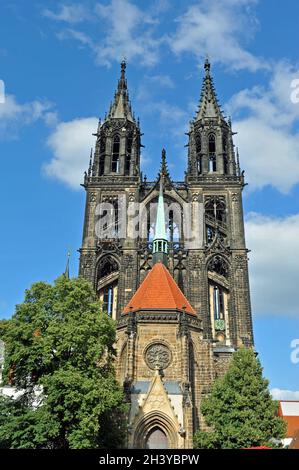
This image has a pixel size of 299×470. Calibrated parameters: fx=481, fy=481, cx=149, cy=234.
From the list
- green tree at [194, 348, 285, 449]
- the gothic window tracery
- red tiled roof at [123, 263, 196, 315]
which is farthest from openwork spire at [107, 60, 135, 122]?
green tree at [194, 348, 285, 449]

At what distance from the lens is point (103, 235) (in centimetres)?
3509

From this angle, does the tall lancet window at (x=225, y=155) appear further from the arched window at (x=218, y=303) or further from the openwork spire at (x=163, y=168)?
the arched window at (x=218, y=303)

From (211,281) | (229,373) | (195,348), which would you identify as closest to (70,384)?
(229,373)

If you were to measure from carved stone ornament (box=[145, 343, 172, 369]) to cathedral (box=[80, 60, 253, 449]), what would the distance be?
0.05 metres

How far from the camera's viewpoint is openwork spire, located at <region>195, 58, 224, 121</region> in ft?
134

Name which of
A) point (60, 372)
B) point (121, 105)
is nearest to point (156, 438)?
point (60, 372)

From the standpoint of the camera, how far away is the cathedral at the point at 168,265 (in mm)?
23828

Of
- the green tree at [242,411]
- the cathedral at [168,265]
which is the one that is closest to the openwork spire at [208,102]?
the cathedral at [168,265]

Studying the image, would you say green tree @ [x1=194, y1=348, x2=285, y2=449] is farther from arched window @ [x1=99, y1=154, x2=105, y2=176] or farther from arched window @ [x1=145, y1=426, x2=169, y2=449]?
arched window @ [x1=99, y1=154, x2=105, y2=176]

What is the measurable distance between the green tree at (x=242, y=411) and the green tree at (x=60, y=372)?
3963 mm

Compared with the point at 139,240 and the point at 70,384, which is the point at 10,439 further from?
the point at 139,240

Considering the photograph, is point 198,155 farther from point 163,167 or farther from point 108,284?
point 108,284

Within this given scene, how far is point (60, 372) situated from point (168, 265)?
1749 cm

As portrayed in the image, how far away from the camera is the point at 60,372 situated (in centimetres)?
1680
